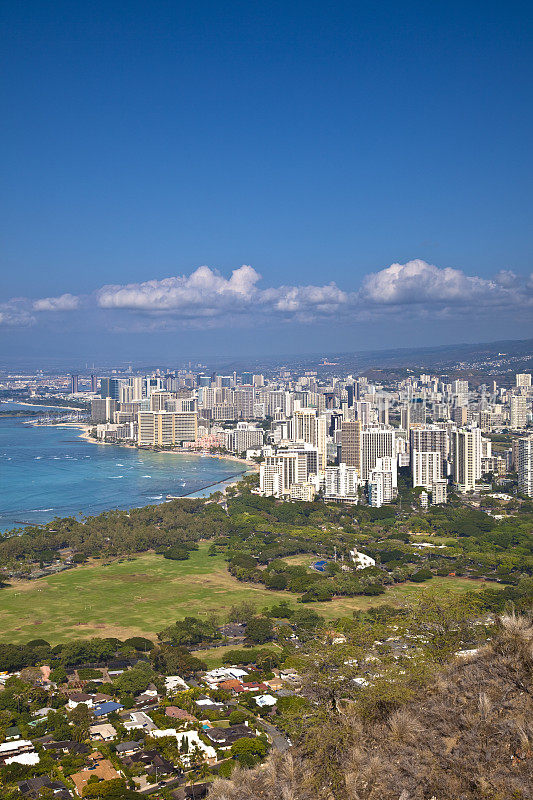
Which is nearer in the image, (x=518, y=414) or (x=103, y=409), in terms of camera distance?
(x=518, y=414)

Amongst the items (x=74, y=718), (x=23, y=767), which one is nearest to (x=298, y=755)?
(x=23, y=767)

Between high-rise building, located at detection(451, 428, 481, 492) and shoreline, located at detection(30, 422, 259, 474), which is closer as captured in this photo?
high-rise building, located at detection(451, 428, 481, 492)

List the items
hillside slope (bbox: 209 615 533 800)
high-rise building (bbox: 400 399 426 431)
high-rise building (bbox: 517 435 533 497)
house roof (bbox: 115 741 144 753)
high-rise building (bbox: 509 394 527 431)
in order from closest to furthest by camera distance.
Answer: hillside slope (bbox: 209 615 533 800) < house roof (bbox: 115 741 144 753) < high-rise building (bbox: 517 435 533 497) < high-rise building (bbox: 400 399 426 431) < high-rise building (bbox: 509 394 527 431)

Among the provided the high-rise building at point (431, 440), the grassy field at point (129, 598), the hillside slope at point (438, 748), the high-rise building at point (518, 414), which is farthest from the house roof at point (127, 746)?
the high-rise building at point (518, 414)

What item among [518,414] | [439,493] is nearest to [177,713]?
[439,493]

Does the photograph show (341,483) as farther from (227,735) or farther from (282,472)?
(227,735)

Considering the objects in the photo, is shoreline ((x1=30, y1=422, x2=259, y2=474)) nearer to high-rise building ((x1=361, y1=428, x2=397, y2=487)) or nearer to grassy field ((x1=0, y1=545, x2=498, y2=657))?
high-rise building ((x1=361, y1=428, x2=397, y2=487))

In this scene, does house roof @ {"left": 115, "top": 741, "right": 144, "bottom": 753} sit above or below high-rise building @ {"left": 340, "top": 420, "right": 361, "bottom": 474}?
below

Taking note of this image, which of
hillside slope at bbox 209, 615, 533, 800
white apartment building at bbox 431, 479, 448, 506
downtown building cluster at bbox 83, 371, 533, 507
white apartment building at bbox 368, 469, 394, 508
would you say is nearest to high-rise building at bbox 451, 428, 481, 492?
downtown building cluster at bbox 83, 371, 533, 507
